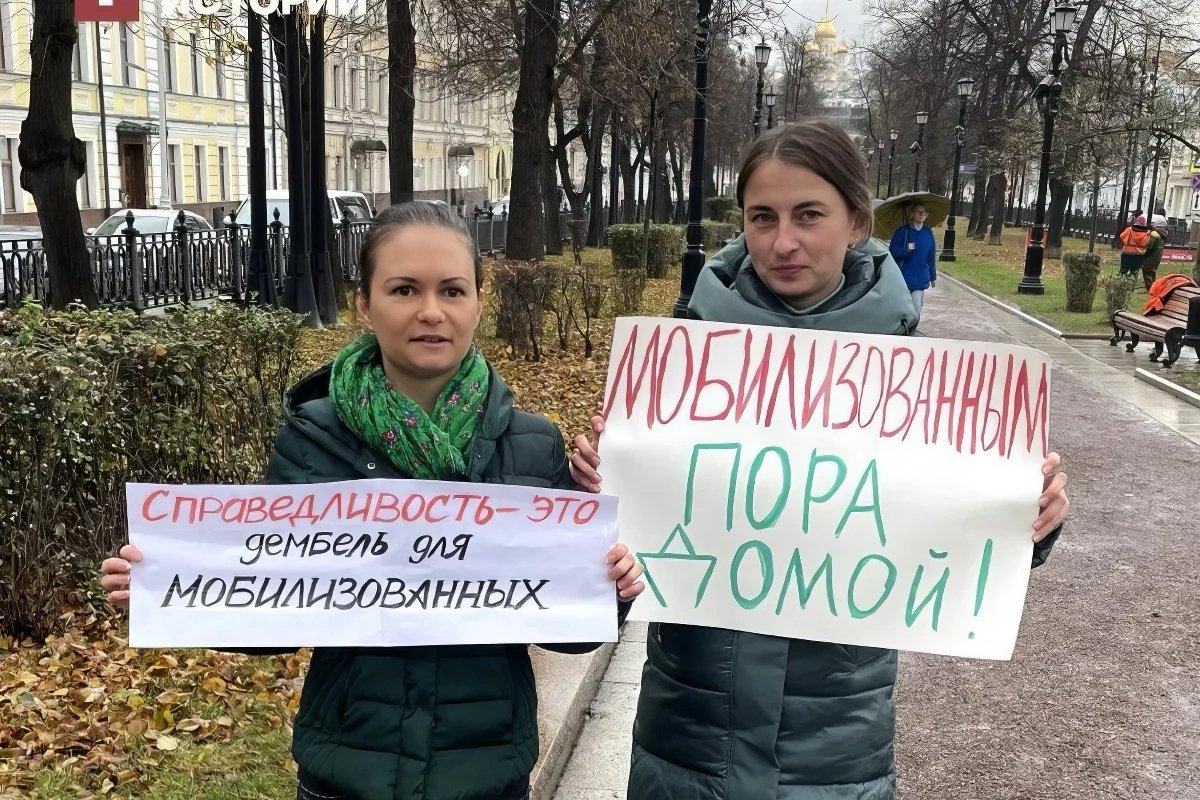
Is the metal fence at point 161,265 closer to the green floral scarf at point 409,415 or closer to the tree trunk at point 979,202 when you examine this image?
the green floral scarf at point 409,415

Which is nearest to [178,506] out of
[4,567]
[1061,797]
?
[4,567]

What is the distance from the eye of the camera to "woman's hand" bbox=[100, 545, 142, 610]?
1896mm

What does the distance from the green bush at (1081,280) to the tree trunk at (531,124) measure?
31.2 ft

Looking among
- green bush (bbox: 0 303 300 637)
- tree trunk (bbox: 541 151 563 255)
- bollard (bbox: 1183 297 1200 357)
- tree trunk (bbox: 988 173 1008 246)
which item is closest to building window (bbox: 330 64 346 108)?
tree trunk (bbox: 541 151 563 255)

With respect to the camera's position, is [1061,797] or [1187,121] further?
[1187,121]

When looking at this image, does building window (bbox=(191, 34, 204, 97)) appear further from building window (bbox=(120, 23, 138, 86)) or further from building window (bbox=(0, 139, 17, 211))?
building window (bbox=(0, 139, 17, 211))

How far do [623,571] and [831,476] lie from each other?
496 millimetres

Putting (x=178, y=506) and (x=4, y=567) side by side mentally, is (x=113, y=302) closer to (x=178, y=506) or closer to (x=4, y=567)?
(x=4, y=567)

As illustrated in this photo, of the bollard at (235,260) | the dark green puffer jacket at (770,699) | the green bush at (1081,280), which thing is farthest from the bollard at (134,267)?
the green bush at (1081,280)

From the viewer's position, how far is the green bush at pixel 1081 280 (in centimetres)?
1858

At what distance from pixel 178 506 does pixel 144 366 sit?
2.85 metres

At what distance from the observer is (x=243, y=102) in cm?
4744

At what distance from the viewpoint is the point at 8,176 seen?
3362 cm

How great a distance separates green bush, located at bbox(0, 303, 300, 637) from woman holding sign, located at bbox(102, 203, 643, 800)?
2530 millimetres
